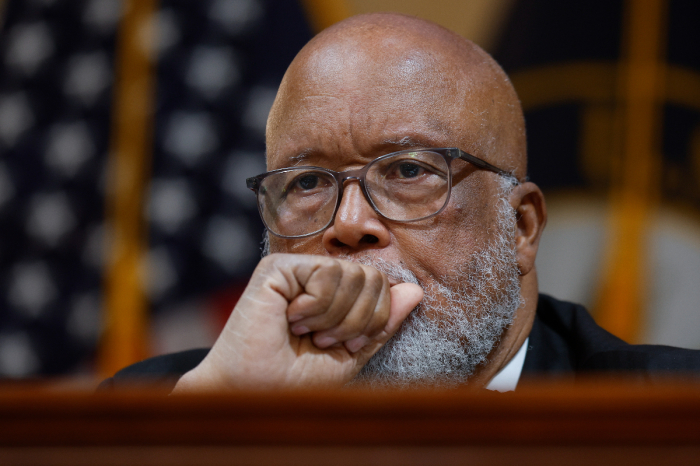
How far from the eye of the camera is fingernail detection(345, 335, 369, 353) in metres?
1.33

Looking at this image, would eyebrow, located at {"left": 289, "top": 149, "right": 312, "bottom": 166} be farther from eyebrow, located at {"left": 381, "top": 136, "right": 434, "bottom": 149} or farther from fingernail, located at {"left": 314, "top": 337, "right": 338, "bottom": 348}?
fingernail, located at {"left": 314, "top": 337, "right": 338, "bottom": 348}

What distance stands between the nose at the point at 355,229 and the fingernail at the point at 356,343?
0.28 meters

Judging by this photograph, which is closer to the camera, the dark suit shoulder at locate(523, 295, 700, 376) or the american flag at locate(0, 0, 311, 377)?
the dark suit shoulder at locate(523, 295, 700, 376)

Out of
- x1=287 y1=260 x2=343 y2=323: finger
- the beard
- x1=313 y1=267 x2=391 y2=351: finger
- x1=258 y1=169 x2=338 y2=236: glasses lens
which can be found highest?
x1=258 y1=169 x2=338 y2=236: glasses lens

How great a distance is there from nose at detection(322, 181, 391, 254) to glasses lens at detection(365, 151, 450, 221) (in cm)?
4

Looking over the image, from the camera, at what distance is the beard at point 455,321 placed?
58.7 inches

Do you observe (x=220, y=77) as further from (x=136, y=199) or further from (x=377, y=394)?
(x=377, y=394)

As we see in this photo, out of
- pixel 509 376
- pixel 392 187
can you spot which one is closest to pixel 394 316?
pixel 392 187

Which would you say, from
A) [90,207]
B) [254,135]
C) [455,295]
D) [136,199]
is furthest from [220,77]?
[455,295]

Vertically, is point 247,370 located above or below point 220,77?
below

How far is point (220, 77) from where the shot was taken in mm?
3547

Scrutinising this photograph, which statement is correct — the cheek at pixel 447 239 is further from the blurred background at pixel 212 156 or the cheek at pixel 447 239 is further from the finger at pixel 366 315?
the blurred background at pixel 212 156

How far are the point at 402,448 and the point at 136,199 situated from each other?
3.33 meters

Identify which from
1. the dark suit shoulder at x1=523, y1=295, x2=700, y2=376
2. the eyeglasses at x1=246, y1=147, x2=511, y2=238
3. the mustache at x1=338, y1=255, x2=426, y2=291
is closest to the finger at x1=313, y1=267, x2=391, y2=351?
the mustache at x1=338, y1=255, x2=426, y2=291
